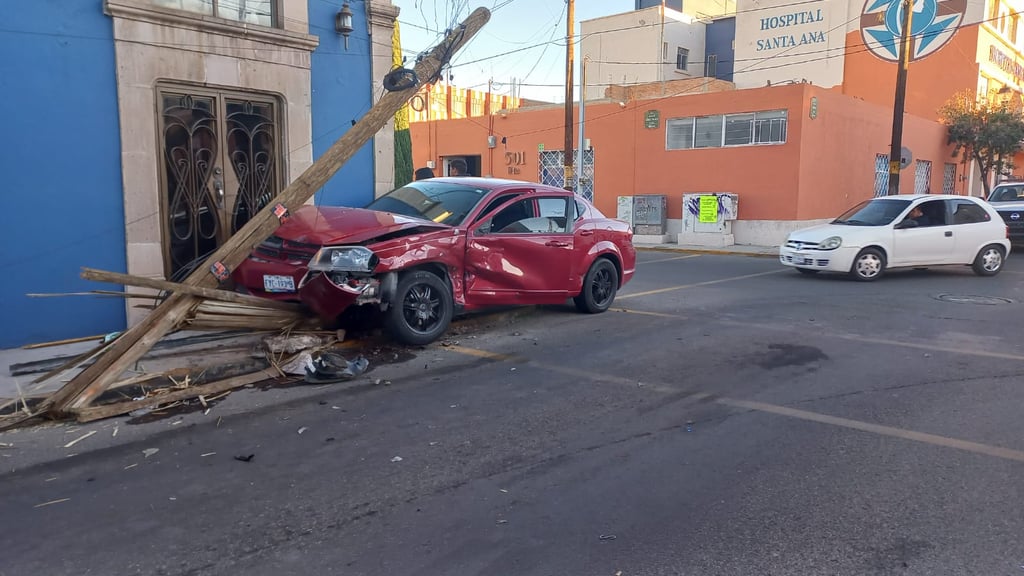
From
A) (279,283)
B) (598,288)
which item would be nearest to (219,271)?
(279,283)

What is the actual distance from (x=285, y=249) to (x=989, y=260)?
13170mm

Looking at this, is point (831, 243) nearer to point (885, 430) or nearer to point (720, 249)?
point (720, 249)

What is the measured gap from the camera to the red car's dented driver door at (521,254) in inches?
315

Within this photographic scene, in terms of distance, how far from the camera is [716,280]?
45.2 feet

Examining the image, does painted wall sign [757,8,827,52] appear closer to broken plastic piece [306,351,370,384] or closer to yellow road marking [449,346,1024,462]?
yellow road marking [449,346,1024,462]

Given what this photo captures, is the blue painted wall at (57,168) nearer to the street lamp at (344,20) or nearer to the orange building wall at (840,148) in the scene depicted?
the street lamp at (344,20)

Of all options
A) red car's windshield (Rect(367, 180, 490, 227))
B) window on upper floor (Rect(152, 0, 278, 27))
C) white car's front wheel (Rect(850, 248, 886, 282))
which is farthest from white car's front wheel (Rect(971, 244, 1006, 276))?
window on upper floor (Rect(152, 0, 278, 27))

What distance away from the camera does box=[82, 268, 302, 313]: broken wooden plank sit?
528 centimetres

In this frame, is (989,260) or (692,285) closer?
(692,285)

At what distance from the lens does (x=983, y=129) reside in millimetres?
27594

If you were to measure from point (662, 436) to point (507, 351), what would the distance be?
9.26ft

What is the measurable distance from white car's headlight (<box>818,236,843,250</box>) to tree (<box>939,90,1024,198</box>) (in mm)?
18576

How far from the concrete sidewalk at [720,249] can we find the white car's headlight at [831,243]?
5.51m

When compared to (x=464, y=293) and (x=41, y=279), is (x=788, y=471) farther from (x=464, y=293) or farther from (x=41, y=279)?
(x=41, y=279)
